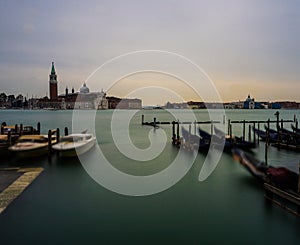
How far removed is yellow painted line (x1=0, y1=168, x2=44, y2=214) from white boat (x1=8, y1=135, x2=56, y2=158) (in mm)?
2084

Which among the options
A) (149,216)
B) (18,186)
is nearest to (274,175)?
(149,216)

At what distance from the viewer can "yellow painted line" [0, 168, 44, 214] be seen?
25.8ft

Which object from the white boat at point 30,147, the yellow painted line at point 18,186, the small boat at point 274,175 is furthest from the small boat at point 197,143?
the small boat at point 274,175

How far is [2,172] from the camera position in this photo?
36.3 feet

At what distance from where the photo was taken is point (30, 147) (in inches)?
553

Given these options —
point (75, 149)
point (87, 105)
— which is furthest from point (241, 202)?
point (87, 105)

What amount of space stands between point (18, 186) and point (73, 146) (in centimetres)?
538

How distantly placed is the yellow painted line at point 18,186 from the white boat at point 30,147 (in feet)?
6.84

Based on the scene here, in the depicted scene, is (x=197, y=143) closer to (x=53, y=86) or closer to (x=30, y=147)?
(x=30, y=147)

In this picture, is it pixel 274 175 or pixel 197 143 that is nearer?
pixel 274 175

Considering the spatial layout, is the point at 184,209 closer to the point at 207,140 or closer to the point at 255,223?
the point at 255,223

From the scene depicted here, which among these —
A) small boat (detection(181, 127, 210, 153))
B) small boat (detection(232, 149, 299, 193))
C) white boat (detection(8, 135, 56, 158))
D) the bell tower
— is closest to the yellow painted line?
white boat (detection(8, 135, 56, 158))

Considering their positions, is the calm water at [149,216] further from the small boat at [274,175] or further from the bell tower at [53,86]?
the bell tower at [53,86]

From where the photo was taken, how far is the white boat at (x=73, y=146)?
14352 millimetres
